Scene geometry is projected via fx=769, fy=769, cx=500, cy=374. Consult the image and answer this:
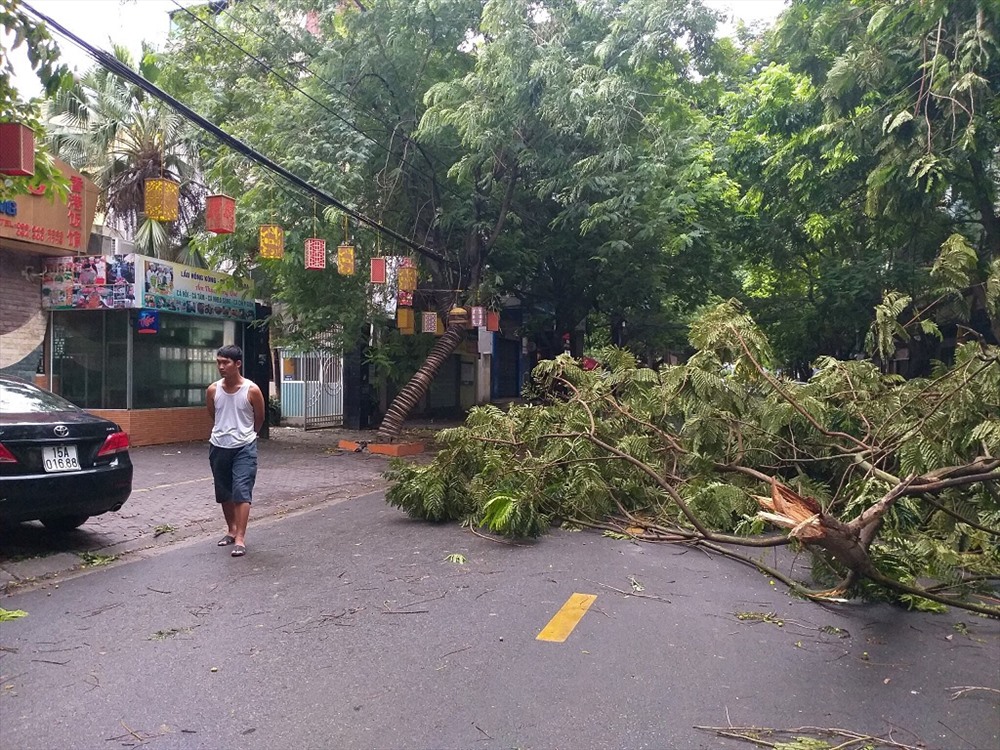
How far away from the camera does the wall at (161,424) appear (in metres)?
13.0

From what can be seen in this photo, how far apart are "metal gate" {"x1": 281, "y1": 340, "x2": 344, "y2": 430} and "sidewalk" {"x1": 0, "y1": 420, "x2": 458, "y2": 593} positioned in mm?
2727

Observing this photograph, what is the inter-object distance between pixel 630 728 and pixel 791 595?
2396 millimetres

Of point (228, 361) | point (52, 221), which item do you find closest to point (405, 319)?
point (52, 221)

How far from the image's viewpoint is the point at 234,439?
625 cm

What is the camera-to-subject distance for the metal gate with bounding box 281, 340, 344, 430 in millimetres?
18859

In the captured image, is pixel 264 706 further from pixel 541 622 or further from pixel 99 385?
pixel 99 385

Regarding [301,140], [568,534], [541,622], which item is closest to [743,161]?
[301,140]

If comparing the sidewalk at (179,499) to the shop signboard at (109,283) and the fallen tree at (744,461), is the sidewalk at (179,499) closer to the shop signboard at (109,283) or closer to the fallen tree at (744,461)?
the fallen tree at (744,461)

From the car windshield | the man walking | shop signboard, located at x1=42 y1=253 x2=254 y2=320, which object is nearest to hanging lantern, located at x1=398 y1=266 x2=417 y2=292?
shop signboard, located at x1=42 y1=253 x2=254 y2=320

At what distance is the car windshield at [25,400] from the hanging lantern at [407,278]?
7788 millimetres

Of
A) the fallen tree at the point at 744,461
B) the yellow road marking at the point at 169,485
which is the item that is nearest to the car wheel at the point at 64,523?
the yellow road marking at the point at 169,485

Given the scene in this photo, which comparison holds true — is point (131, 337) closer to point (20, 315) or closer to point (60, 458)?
point (20, 315)

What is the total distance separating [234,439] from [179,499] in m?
3.01

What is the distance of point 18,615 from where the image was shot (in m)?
4.66
